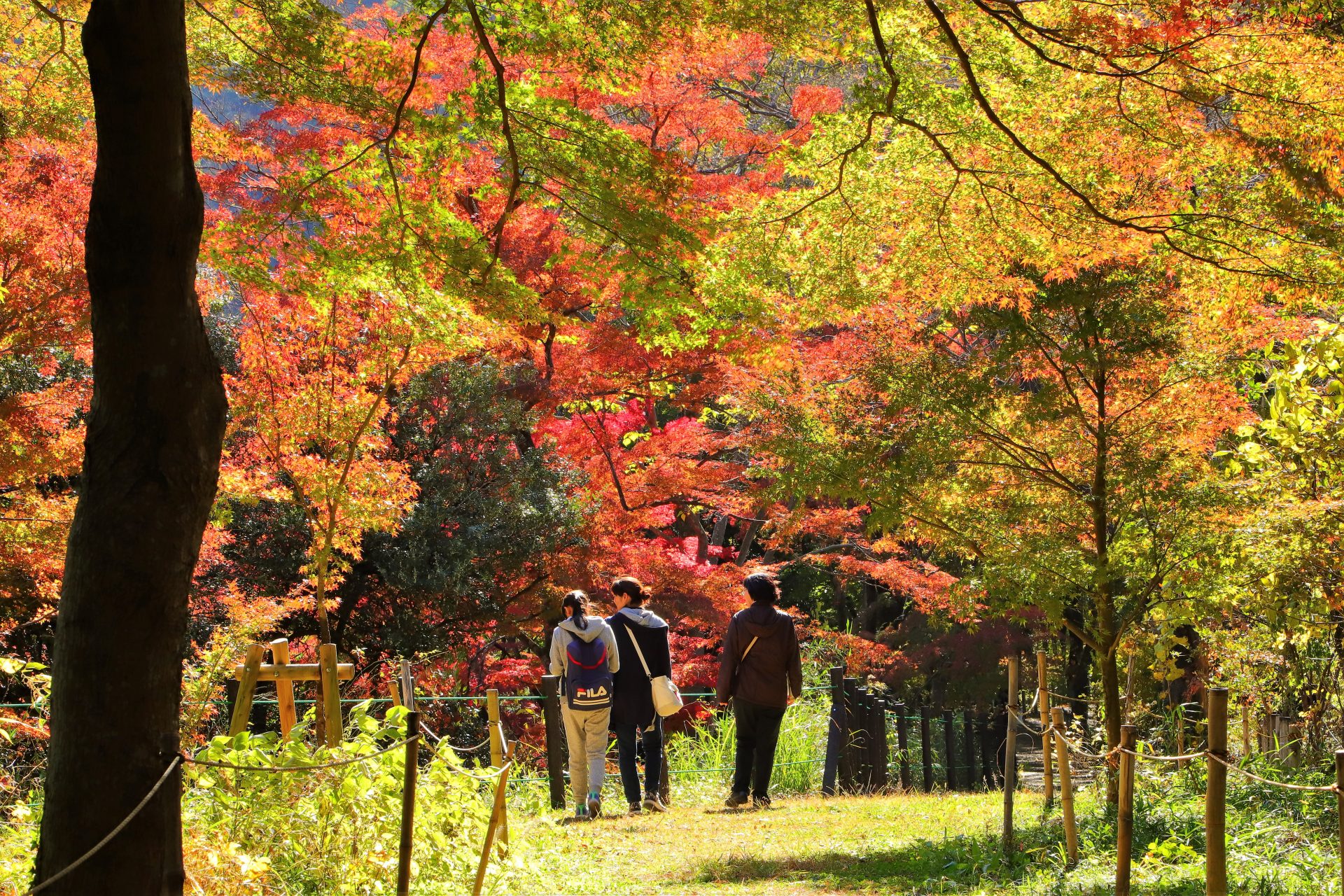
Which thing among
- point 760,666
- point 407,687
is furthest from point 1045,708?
point 407,687

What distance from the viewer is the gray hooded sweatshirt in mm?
6992

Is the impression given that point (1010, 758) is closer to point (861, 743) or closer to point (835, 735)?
point (835, 735)

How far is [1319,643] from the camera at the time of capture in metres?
6.84

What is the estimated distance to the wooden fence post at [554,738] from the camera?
7871mm

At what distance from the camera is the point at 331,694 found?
4387 millimetres

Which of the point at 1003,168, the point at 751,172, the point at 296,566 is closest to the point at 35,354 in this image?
the point at 296,566

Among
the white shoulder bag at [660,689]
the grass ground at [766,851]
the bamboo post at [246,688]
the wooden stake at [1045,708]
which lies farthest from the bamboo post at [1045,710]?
the bamboo post at [246,688]

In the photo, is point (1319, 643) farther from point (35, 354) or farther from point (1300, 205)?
point (35, 354)

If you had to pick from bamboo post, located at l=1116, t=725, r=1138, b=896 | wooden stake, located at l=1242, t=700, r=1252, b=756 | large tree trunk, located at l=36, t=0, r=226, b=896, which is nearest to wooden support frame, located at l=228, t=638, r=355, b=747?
large tree trunk, located at l=36, t=0, r=226, b=896

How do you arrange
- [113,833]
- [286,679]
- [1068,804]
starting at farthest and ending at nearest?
[1068,804]
[286,679]
[113,833]

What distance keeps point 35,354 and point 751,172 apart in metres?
8.40

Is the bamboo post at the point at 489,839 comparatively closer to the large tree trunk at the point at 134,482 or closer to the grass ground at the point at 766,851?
the grass ground at the point at 766,851

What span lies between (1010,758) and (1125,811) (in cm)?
146

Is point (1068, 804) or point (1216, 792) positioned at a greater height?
point (1216, 792)
